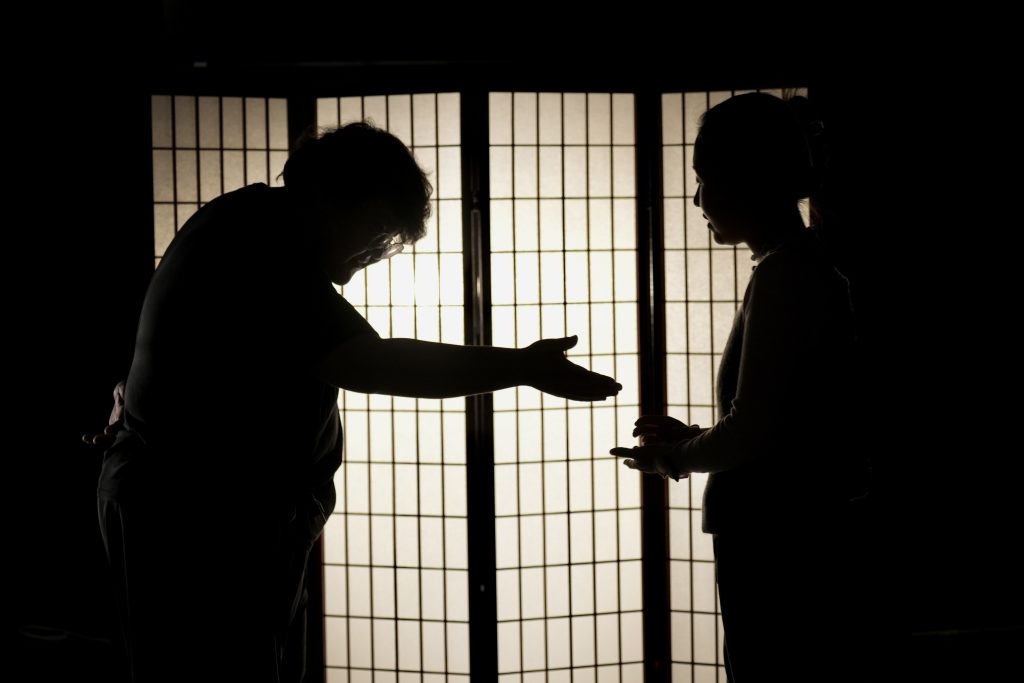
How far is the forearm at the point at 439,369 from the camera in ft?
4.02

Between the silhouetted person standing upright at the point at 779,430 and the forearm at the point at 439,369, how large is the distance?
17.0 inches

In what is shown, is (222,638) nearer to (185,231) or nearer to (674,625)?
(185,231)

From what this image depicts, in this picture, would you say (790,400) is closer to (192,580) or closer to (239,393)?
(239,393)

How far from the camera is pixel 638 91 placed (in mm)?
2721

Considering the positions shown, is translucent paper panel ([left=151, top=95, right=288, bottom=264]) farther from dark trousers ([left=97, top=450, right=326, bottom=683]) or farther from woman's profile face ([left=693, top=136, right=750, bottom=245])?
woman's profile face ([left=693, top=136, right=750, bottom=245])

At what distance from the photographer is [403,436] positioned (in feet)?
9.59

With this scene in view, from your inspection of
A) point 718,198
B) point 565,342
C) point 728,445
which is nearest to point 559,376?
point 565,342

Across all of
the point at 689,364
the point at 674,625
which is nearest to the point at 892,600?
the point at 674,625

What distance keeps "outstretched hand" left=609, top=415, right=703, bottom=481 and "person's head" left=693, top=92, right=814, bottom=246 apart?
1.49 ft

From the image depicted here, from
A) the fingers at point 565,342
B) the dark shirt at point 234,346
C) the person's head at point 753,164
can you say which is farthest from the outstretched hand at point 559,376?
the person's head at point 753,164

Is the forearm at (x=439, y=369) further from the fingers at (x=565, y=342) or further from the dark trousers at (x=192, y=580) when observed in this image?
the dark trousers at (x=192, y=580)

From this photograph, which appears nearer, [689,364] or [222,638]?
[222,638]

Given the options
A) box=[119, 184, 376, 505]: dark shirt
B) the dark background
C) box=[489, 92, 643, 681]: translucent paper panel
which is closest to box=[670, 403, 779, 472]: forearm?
box=[119, 184, 376, 505]: dark shirt

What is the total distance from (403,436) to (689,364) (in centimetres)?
117
